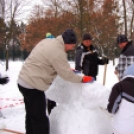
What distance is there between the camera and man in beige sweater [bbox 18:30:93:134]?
9.16ft

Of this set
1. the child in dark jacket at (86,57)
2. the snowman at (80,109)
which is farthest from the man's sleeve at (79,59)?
the snowman at (80,109)

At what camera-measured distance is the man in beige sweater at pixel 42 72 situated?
9.16ft

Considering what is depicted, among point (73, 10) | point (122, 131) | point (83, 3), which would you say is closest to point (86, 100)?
point (122, 131)

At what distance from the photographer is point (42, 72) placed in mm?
2861

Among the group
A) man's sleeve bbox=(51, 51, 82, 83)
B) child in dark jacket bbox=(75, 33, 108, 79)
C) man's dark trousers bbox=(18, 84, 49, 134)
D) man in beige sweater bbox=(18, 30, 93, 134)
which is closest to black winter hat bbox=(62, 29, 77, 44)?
man in beige sweater bbox=(18, 30, 93, 134)

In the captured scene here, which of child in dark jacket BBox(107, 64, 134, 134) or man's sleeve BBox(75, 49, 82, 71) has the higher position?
man's sleeve BBox(75, 49, 82, 71)

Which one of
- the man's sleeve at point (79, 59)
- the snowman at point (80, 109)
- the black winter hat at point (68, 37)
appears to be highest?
the black winter hat at point (68, 37)

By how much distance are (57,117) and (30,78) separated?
0.72m

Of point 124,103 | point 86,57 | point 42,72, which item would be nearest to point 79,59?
point 86,57

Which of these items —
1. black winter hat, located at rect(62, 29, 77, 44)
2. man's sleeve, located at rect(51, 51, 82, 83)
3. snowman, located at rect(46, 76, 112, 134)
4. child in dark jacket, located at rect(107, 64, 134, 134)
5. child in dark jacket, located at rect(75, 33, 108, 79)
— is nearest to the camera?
child in dark jacket, located at rect(107, 64, 134, 134)

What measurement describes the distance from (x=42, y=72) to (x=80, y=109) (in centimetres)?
71

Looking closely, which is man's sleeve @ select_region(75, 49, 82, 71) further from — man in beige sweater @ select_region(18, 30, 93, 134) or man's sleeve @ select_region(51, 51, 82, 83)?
man's sleeve @ select_region(51, 51, 82, 83)

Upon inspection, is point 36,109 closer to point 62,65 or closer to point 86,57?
point 62,65

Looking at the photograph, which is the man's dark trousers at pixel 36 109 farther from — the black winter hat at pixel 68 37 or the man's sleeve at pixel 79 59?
the man's sleeve at pixel 79 59
